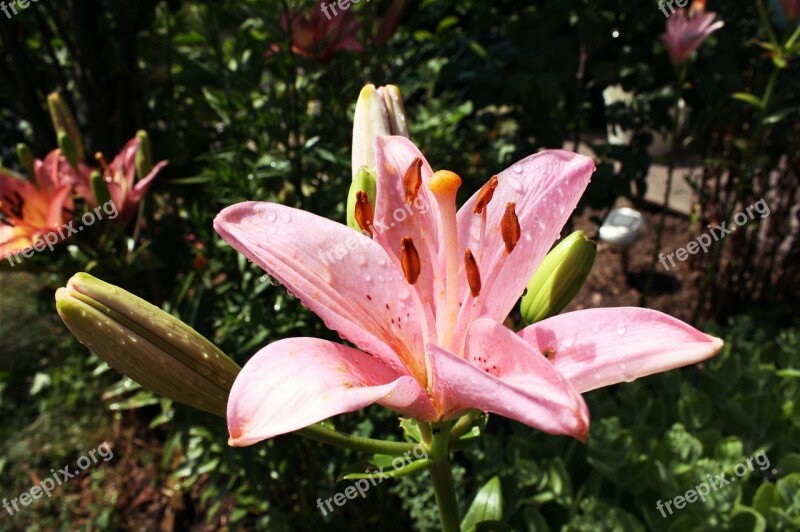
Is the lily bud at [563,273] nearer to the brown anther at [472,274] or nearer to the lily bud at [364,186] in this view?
the brown anther at [472,274]

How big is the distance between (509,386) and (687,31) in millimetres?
1756

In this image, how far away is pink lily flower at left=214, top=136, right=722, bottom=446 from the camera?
520 millimetres

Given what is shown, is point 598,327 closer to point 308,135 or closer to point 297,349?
point 297,349

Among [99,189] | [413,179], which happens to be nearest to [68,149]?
[99,189]

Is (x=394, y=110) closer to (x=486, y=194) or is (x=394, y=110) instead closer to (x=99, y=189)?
(x=486, y=194)

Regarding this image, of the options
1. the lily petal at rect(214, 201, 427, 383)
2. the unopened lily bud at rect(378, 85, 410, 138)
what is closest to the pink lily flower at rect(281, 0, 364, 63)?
the unopened lily bud at rect(378, 85, 410, 138)

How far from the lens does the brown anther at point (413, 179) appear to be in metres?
0.71

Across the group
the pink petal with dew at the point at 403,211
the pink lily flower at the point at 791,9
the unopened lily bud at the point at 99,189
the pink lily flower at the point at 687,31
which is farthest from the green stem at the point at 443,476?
the pink lily flower at the point at 791,9

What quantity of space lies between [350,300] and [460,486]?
1081 mm

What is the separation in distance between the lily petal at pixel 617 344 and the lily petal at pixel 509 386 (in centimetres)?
4

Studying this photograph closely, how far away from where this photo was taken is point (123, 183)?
4.71ft

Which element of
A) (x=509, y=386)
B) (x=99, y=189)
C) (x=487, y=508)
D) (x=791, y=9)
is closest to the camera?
(x=509, y=386)

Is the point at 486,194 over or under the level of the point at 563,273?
over

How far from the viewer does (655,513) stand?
60.1 inches
